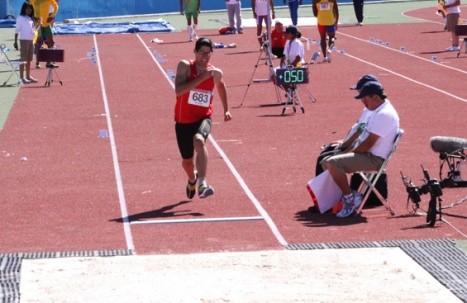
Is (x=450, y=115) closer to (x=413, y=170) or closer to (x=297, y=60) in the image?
(x=297, y=60)

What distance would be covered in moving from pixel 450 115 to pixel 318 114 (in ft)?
7.63

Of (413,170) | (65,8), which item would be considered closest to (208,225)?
(413,170)

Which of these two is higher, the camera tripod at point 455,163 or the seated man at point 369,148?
the seated man at point 369,148

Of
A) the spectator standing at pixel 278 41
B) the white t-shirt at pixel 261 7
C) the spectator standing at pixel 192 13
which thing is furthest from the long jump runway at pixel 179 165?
the spectator standing at pixel 192 13

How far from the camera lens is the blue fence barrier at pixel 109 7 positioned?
49.3 meters

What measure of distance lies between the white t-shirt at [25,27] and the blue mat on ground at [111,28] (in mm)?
15645

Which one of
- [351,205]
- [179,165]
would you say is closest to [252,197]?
[351,205]

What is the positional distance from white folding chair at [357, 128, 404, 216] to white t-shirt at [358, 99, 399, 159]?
55 mm

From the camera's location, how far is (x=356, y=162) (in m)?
12.1

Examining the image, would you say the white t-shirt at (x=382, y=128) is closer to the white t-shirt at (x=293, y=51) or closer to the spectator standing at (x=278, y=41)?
the white t-shirt at (x=293, y=51)

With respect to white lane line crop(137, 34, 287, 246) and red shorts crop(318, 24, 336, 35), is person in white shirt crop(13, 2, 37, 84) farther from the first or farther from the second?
white lane line crop(137, 34, 287, 246)

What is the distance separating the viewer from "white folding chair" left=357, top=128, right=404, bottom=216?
12.1m

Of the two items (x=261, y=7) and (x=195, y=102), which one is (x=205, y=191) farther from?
(x=261, y=7)

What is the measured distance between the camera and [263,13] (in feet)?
115
